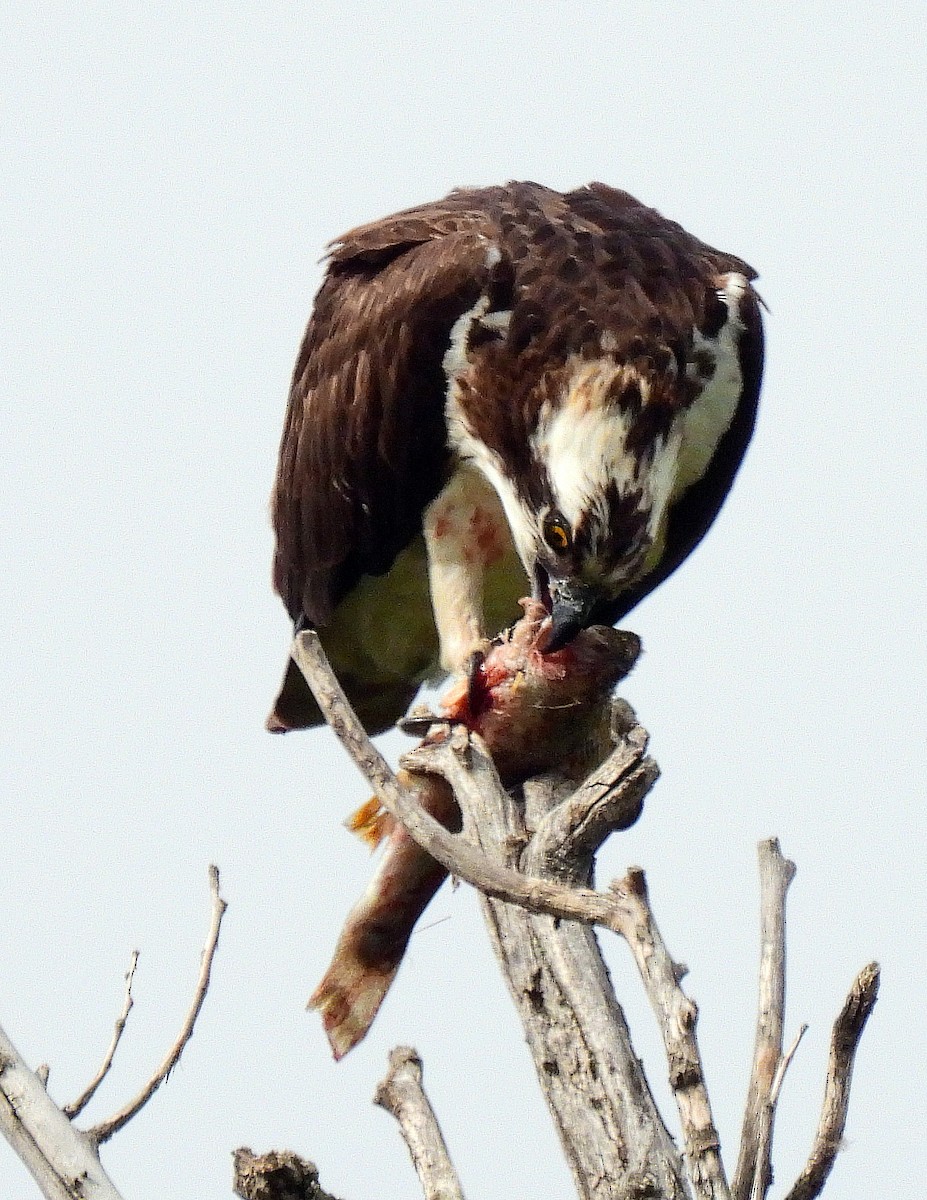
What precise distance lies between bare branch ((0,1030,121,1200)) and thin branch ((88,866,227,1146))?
0.19 feet

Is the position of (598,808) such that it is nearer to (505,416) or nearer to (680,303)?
(505,416)

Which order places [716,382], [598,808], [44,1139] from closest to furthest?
[44,1139], [598,808], [716,382]

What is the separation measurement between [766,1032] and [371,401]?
144 inches

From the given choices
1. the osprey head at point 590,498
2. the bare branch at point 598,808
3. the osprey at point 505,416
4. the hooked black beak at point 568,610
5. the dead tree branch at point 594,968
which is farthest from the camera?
the osprey at point 505,416

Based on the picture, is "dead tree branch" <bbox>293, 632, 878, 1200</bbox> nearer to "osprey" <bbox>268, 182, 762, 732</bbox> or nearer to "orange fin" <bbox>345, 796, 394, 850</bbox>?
"orange fin" <bbox>345, 796, 394, 850</bbox>

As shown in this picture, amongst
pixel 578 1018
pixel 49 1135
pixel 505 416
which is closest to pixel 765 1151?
pixel 578 1018

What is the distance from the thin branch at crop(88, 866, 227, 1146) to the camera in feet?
13.1

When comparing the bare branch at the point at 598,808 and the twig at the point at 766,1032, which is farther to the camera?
the bare branch at the point at 598,808

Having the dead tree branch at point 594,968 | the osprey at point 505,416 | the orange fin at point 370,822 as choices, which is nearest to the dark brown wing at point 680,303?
the osprey at point 505,416

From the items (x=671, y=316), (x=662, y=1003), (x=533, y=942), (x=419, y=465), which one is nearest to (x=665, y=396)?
(x=671, y=316)

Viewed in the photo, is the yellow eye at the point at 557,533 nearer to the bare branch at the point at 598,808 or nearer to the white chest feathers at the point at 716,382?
the white chest feathers at the point at 716,382

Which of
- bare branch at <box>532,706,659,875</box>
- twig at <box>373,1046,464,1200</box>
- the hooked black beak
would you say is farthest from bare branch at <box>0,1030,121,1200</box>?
the hooked black beak

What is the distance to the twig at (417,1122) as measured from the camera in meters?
4.26

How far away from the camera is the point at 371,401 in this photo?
22.1 feet
